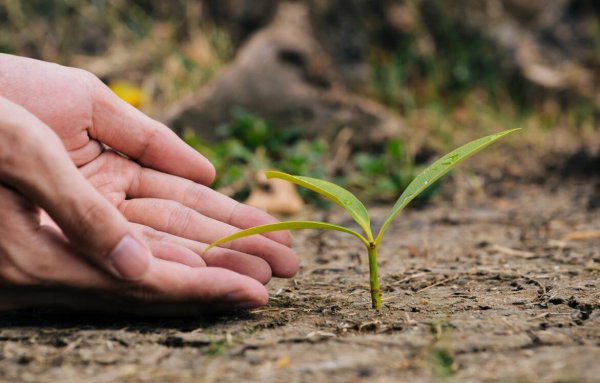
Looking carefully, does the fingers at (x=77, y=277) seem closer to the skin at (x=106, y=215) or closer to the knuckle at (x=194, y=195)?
the skin at (x=106, y=215)

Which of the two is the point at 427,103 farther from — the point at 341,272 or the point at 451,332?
the point at 451,332

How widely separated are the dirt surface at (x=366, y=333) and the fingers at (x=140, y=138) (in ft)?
1.52

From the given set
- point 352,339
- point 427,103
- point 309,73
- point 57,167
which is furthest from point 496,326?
point 427,103

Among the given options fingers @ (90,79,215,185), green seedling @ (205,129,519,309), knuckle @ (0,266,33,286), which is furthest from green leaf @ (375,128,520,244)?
knuckle @ (0,266,33,286)

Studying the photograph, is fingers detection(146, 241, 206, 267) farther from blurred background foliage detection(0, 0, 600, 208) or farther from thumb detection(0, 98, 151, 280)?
blurred background foliage detection(0, 0, 600, 208)

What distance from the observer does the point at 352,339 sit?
56.5 inches

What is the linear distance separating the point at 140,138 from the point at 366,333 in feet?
3.12

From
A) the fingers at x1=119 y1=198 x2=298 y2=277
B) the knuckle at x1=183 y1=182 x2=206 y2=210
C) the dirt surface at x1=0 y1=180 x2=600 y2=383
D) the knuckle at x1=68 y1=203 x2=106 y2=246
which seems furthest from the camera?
the knuckle at x1=183 y1=182 x2=206 y2=210

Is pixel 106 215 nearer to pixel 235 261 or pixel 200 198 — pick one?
pixel 235 261

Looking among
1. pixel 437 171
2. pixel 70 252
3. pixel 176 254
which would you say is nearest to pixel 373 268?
pixel 437 171

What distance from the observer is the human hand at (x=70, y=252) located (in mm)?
1386

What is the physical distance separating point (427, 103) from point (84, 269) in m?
4.35

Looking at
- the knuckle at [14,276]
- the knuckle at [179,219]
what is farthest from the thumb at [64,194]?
the knuckle at [179,219]

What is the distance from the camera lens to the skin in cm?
140
